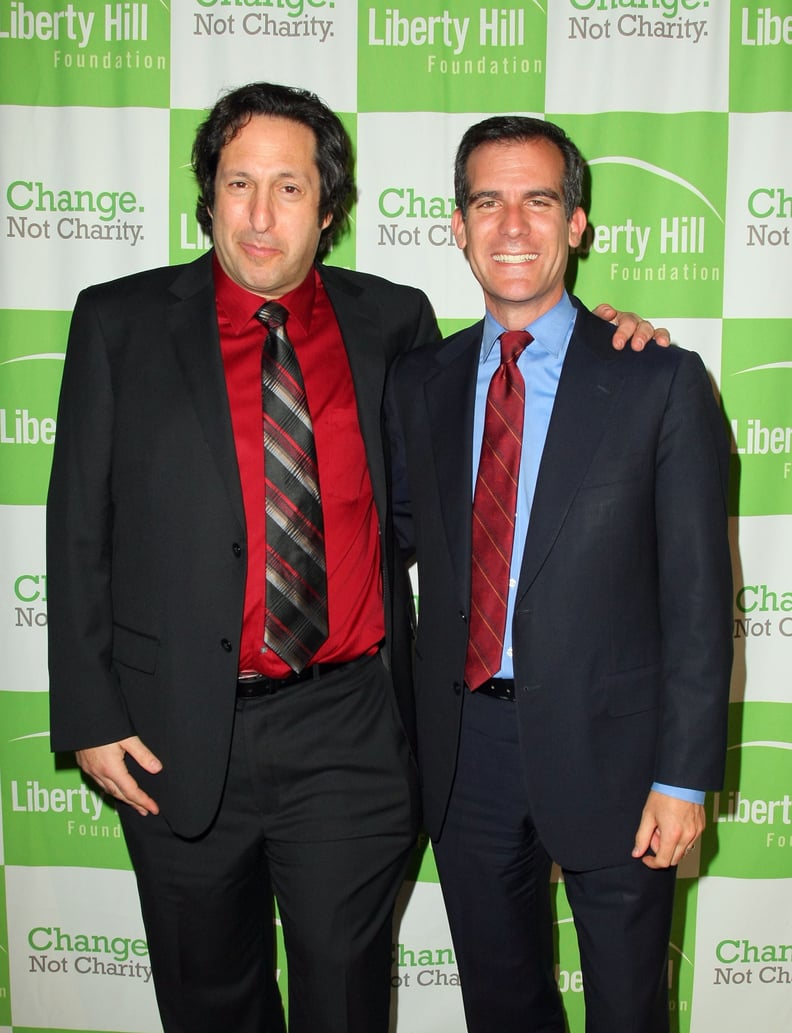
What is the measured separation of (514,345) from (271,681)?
79 cm

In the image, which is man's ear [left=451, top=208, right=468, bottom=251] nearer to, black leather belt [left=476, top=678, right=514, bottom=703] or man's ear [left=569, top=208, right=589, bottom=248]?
Result: man's ear [left=569, top=208, right=589, bottom=248]

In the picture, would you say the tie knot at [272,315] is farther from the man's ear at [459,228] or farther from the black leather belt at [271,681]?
the black leather belt at [271,681]

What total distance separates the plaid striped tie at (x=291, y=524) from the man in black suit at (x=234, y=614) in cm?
1

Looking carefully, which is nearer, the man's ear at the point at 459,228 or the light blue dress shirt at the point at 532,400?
the light blue dress shirt at the point at 532,400

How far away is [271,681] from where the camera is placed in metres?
1.78

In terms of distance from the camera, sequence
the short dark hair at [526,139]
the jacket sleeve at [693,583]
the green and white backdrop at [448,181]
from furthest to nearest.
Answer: the green and white backdrop at [448,181] → the short dark hair at [526,139] → the jacket sleeve at [693,583]

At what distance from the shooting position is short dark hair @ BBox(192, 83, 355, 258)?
5.90 ft

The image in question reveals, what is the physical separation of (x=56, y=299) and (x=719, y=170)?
175 cm

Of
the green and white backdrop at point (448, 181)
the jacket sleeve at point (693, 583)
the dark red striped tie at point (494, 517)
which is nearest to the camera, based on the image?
the jacket sleeve at point (693, 583)

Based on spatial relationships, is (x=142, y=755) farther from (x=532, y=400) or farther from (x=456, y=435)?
(x=532, y=400)

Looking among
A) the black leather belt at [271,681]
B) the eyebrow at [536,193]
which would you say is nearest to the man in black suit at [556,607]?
the eyebrow at [536,193]

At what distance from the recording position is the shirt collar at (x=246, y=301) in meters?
1.82

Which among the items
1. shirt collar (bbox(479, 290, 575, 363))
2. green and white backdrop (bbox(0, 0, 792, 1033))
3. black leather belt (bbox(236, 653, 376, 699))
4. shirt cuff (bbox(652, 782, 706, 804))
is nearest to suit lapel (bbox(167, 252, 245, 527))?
black leather belt (bbox(236, 653, 376, 699))

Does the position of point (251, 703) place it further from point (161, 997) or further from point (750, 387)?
point (750, 387)
